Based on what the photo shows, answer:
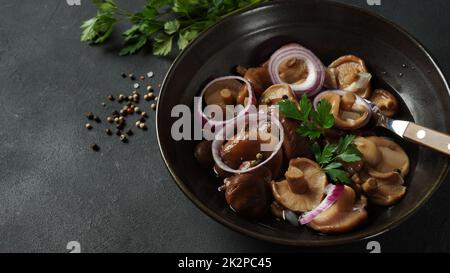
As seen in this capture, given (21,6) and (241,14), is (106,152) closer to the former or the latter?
(241,14)

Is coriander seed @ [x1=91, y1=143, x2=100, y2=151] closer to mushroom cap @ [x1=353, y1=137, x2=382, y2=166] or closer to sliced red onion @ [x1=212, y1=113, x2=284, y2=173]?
sliced red onion @ [x1=212, y1=113, x2=284, y2=173]

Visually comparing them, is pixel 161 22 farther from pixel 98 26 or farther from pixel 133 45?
pixel 98 26

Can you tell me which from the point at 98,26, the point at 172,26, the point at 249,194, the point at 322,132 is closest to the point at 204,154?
the point at 249,194

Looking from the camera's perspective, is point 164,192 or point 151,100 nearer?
point 164,192

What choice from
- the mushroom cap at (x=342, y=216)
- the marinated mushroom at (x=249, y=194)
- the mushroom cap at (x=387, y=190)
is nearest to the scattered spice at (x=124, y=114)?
the marinated mushroom at (x=249, y=194)

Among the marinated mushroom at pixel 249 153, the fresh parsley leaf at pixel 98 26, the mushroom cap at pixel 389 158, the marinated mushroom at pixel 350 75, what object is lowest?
the fresh parsley leaf at pixel 98 26

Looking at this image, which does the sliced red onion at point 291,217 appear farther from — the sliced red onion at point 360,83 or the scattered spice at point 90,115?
the scattered spice at point 90,115

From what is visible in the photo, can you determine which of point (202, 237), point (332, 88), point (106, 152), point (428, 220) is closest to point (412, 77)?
point (332, 88)
